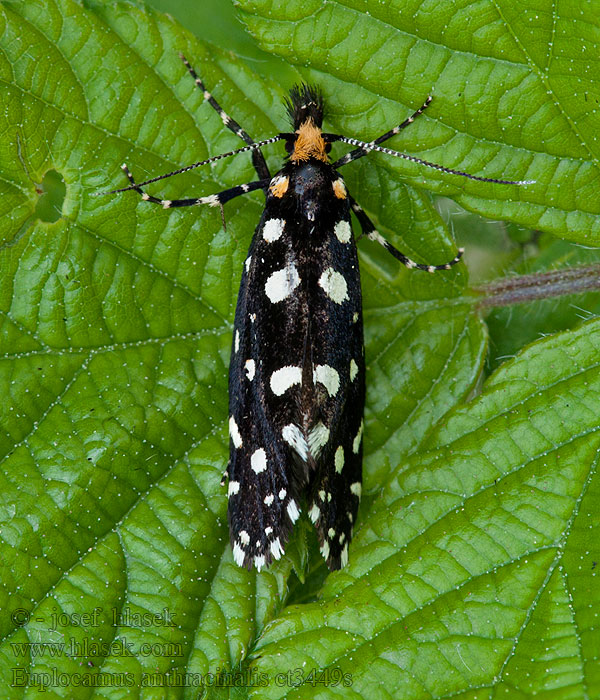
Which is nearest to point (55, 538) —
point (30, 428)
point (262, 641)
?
point (30, 428)

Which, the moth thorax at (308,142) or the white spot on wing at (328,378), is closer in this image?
the white spot on wing at (328,378)

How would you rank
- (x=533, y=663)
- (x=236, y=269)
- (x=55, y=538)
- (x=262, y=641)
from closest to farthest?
1. (x=533, y=663)
2. (x=262, y=641)
3. (x=55, y=538)
4. (x=236, y=269)

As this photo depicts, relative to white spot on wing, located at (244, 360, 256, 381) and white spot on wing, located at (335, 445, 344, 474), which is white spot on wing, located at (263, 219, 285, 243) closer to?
white spot on wing, located at (244, 360, 256, 381)

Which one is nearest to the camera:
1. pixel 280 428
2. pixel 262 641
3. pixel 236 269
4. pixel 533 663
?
pixel 533 663

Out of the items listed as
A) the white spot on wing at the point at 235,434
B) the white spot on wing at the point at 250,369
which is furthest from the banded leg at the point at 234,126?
the white spot on wing at the point at 235,434

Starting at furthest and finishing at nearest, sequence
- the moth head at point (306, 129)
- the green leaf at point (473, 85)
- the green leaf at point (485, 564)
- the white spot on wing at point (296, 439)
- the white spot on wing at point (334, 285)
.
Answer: the moth head at point (306, 129) → the white spot on wing at point (334, 285) → the white spot on wing at point (296, 439) → the green leaf at point (473, 85) → the green leaf at point (485, 564)

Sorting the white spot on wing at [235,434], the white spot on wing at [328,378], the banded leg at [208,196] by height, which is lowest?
the white spot on wing at [235,434]

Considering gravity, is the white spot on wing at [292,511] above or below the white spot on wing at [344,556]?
above

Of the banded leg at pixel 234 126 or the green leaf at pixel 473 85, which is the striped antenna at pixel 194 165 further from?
the green leaf at pixel 473 85

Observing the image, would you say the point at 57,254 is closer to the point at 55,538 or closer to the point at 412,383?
the point at 55,538
